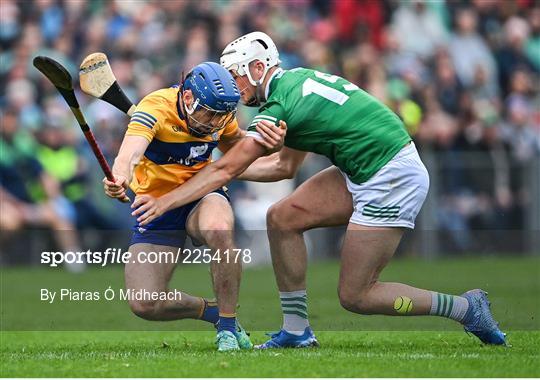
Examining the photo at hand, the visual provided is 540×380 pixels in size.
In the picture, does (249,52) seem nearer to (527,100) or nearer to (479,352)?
(479,352)

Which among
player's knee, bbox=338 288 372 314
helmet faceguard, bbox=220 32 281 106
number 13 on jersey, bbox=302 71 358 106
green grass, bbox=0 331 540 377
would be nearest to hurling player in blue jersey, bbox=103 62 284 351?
helmet faceguard, bbox=220 32 281 106

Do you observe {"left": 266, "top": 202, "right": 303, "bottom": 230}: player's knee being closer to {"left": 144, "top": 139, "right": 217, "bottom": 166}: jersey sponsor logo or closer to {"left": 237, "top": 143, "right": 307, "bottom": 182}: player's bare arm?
{"left": 237, "top": 143, "right": 307, "bottom": 182}: player's bare arm

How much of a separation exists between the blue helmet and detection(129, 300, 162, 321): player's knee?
1.42m

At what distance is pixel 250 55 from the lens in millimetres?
8648

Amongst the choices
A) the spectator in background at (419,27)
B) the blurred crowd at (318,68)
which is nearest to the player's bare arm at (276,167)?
the blurred crowd at (318,68)

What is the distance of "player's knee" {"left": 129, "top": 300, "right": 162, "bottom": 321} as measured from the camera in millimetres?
8852

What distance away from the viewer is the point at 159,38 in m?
19.0

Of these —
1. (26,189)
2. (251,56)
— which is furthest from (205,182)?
(26,189)

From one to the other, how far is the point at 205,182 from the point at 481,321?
6.73 feet

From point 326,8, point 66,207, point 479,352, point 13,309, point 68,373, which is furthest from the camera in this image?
point 326,8

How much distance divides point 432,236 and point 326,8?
429 centimetres

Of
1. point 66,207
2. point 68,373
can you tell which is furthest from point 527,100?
point 68,373

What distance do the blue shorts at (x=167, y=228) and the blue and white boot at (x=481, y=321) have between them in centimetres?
184

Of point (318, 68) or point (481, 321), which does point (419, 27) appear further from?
point (481, 321)
